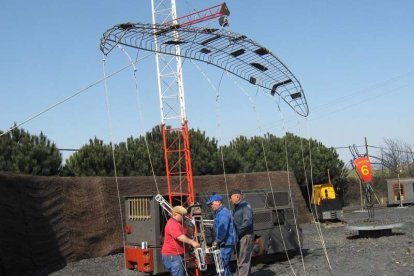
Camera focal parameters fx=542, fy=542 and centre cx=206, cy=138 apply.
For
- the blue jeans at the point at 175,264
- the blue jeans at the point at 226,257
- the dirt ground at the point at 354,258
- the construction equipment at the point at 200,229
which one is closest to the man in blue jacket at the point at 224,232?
the blue jeans at the point at 226,257

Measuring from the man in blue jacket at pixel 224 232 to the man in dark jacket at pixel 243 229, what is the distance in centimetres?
23

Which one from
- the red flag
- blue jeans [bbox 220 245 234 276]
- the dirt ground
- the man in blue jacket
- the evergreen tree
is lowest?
the dirt ground

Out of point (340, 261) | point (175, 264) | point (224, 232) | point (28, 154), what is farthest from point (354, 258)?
point (28, 154)

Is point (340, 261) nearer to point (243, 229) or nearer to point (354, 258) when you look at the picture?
point (354, 258)

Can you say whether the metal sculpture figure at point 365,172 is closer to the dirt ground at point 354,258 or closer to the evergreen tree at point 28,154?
the dirt ground at point 354,258

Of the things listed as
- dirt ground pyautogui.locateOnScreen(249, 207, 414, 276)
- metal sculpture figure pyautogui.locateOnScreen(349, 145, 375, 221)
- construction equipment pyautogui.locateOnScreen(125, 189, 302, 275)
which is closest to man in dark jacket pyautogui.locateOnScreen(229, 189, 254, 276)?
construction equipment pyautogui.locateOnScreen(125, 189, 302, 275)

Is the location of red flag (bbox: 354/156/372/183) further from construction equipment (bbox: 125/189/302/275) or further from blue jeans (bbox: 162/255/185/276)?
blue jeans (bbox: 162/255/185/276)

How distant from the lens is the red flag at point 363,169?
1820 cm

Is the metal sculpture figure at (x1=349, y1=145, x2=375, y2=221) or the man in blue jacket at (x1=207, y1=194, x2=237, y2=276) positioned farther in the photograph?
the metal sculpture figure at (x1=349, y1=145, x2=375, y2=221)

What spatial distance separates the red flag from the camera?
1820 centimetres

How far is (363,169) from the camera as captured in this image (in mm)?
18328

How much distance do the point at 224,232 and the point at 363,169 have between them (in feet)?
36.0

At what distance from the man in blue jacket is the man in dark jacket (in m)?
0.23

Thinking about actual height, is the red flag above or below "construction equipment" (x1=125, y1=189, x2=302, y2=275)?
above
